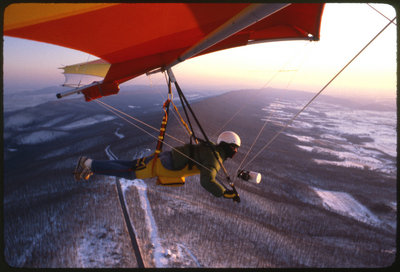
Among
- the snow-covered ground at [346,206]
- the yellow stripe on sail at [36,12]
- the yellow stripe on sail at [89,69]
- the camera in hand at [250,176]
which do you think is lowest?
the snow-covered ground at [346,206]

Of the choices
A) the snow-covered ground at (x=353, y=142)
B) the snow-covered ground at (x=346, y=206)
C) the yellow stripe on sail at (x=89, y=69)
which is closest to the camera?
the yellow stripe on sail at (x=89, y=69)

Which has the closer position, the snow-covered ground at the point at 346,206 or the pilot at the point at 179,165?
the pilot at the point at 179,165

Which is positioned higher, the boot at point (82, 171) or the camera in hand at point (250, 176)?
the camera in hand at point (250, 176)

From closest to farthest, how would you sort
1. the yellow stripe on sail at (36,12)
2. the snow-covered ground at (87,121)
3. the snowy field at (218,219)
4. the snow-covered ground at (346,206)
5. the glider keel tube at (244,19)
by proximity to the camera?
1. the glider keel tube at (244,19)
2. the yellow stripe on sail at (36,12)
3. the snowy field at (218,219)
4. the snow-covered ground at (346,206)
5. the snow-covered ground at (87,121)

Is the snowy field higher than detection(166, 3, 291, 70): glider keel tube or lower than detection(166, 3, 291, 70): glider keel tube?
lower

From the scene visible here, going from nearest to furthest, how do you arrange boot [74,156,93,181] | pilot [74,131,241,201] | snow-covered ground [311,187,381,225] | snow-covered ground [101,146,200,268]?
pilot [74,131,241,201] < boot [74,156,93,181] < snow-covered ground [101,146,200,268] < snow-covered ground [311,187,381,225]

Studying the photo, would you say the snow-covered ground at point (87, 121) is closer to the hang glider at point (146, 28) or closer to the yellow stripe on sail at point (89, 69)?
the yellow stripe on sail at point (89, 69)

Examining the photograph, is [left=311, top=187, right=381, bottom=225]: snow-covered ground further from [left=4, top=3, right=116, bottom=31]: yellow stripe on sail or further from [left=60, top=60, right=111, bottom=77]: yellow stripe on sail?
[left=4, top=3, right=116, bottom=31]: yellow stripe on sail

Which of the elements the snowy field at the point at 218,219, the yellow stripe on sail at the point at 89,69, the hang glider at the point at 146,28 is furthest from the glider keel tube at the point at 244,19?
the snowy field at the point at 218,219

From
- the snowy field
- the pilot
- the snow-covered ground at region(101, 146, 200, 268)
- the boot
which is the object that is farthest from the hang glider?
the snow-covered ground at region(101, 146, 200, 268)
